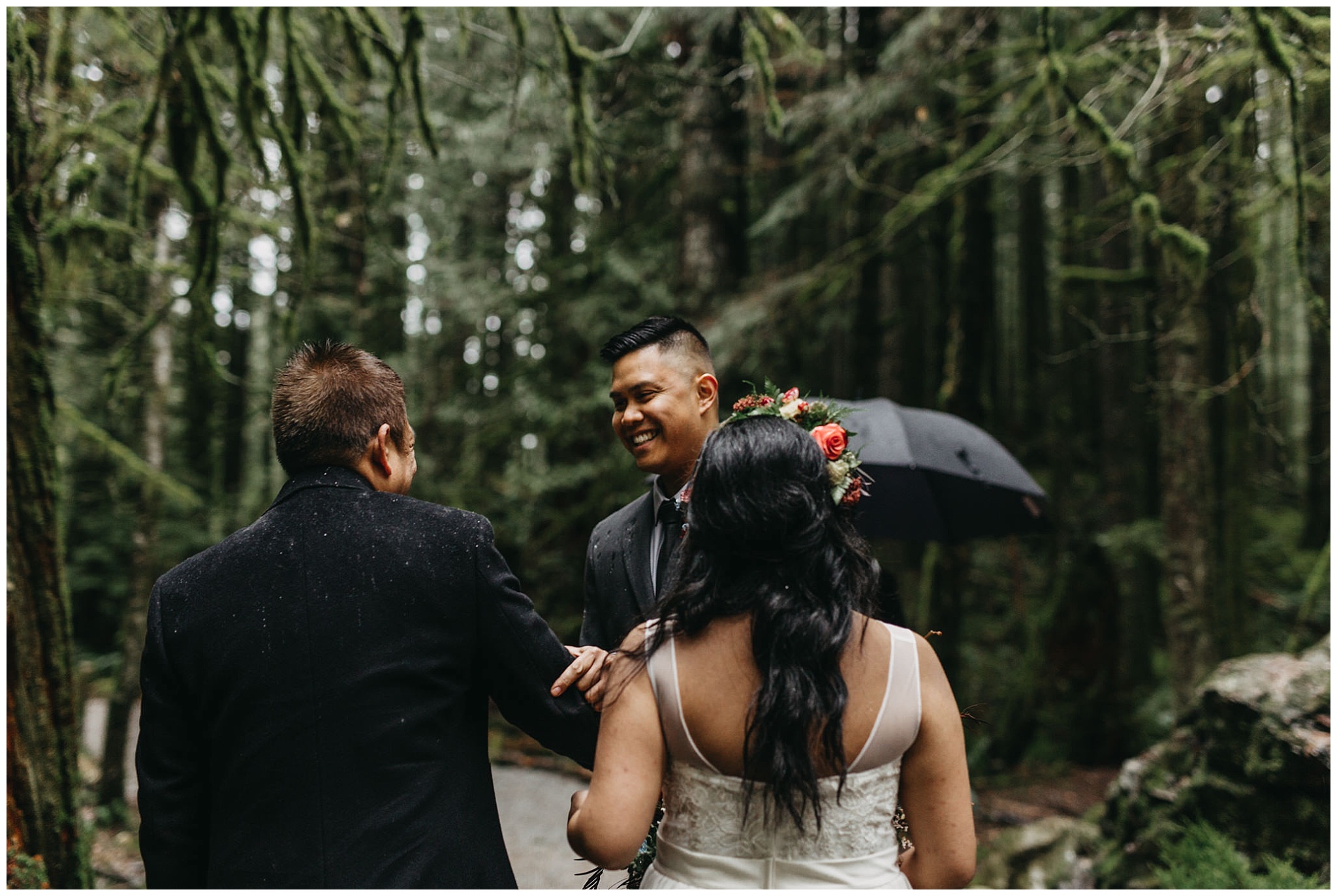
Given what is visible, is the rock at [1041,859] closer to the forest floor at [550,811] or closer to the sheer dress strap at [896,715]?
the forest floor at [550,811]

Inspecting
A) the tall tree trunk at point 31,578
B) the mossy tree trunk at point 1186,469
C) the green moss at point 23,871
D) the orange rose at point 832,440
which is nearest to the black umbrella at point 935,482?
the orange rose at point 832,440

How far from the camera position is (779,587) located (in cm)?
190

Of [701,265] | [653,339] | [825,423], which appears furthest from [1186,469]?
[653,339]

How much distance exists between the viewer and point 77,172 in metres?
4.96

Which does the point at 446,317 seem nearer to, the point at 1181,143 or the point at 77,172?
the point at 77,172

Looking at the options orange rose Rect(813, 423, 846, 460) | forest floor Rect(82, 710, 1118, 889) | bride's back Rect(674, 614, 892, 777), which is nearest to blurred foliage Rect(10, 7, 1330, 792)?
forest floor Rect(82, 710, 1118, 889)

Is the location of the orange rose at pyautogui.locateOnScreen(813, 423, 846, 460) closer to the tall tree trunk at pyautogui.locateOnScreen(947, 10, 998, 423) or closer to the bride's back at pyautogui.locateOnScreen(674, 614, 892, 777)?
the bride's back at pyautogui.locateOnScreen(674, 614, 892, 777)

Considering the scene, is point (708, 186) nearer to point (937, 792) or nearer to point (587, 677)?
point (587, 677)

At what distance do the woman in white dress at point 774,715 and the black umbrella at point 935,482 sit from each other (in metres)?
2.47

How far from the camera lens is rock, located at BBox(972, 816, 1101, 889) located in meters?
5.84

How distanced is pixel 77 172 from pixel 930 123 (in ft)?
21.4

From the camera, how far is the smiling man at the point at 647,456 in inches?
114

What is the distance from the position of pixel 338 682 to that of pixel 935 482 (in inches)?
139

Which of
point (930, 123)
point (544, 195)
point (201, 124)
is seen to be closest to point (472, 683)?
point (201, 124)
